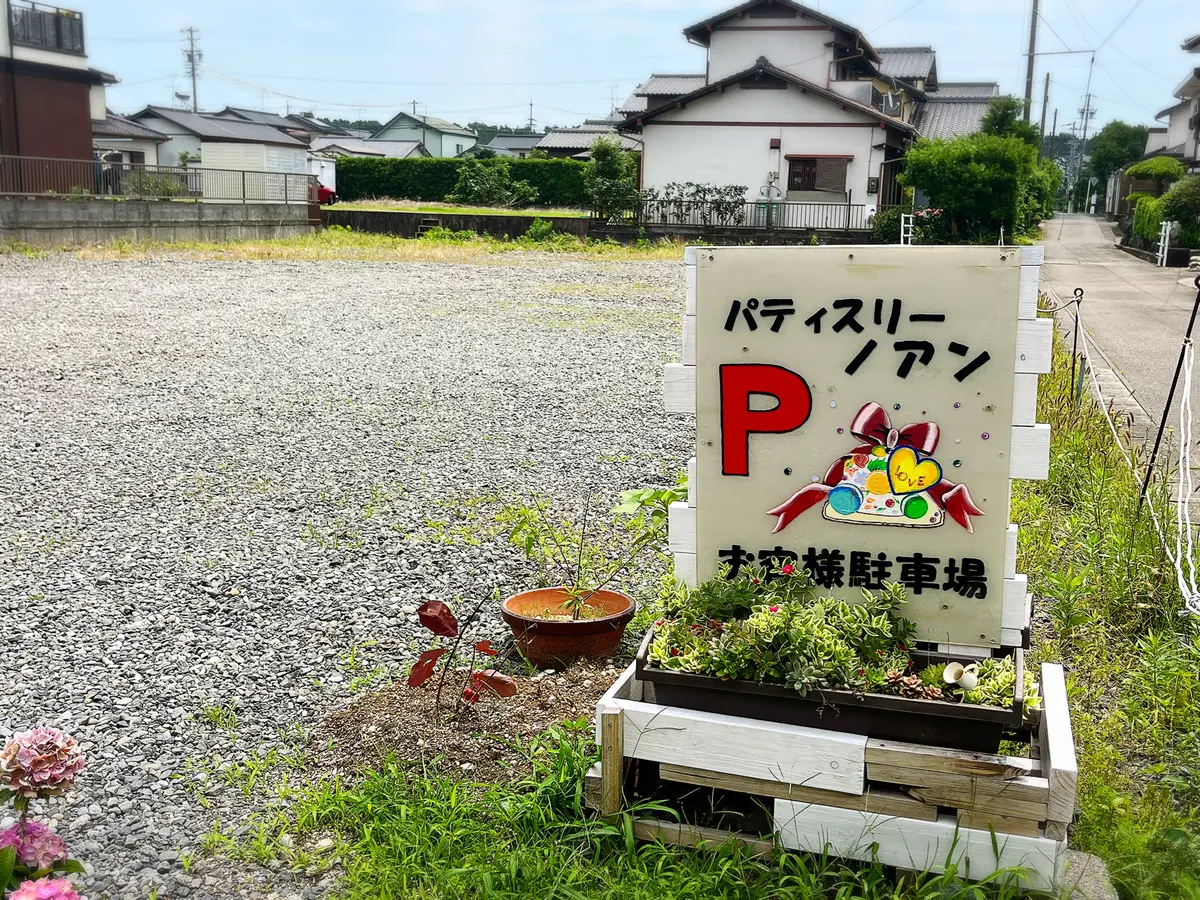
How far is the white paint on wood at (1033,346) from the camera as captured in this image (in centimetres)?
219

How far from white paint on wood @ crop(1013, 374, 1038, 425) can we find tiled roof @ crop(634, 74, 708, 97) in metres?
32.3

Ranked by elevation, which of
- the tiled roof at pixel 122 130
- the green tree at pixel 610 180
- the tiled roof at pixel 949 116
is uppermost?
the tiled roof at pixel 949 116

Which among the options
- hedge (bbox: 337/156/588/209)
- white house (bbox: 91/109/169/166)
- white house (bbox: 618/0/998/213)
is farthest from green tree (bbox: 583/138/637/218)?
white house (bbox: 91/109/169/166)

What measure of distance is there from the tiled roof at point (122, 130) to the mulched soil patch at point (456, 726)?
32.5 m

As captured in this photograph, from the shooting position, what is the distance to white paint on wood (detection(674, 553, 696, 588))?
253cm

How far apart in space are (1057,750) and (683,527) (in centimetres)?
92

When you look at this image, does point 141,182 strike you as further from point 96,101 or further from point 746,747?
point 746,747

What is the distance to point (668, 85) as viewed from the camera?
33812 millimetres

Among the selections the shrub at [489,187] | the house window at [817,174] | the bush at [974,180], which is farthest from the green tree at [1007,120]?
the shrub at [489,187]

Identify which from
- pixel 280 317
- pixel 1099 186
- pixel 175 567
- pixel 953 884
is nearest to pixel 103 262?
pixel 280 317

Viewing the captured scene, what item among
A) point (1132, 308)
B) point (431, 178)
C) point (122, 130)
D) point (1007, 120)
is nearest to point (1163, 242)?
point (1132, 308)

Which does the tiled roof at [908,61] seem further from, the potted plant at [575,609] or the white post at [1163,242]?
the potted plant at [575,609]

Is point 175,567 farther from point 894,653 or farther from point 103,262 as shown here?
point 103,262

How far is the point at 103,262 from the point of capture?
15695 millimetres
